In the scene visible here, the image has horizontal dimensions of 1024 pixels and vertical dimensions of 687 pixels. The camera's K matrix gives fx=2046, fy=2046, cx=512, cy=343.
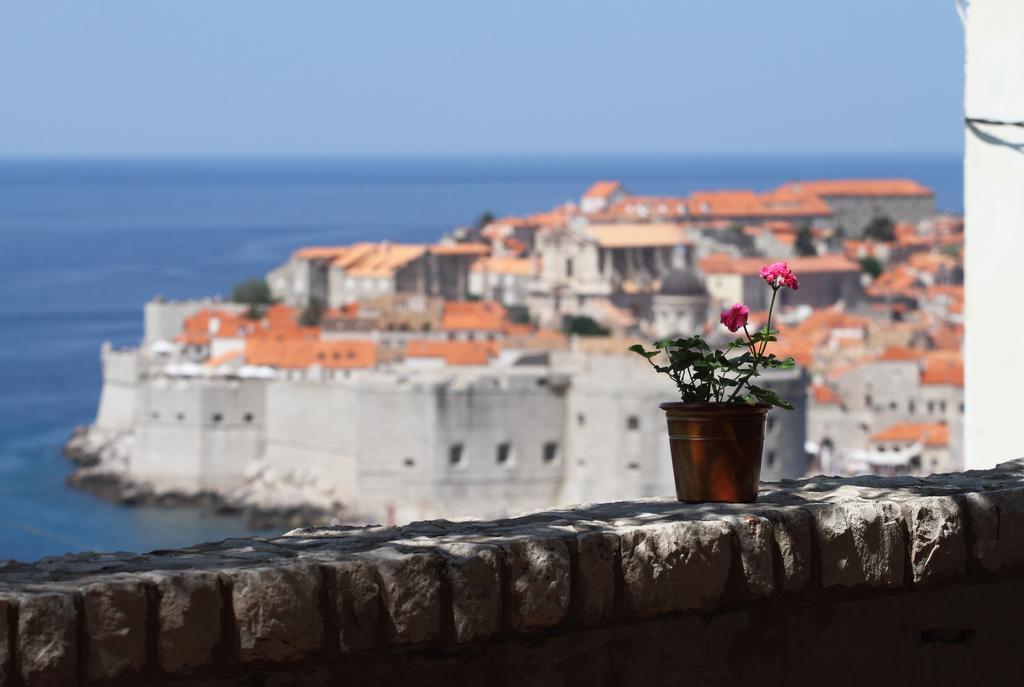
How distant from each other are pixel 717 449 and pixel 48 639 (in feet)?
3.47

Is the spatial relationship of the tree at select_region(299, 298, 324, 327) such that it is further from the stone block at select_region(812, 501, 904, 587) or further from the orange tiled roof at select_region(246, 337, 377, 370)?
the stone block at select_region(812, 501, 904, 587)

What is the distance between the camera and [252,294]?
55750 millimetres

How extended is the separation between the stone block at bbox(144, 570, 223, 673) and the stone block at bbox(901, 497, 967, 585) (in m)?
0.96

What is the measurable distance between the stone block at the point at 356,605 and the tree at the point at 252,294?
53.1 meters

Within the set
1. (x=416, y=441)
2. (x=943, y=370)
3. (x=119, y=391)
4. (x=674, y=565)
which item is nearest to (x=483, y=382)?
(x=416, y=441)

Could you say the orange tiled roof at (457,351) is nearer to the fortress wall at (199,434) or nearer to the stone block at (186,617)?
the fortress wall at (199,434)

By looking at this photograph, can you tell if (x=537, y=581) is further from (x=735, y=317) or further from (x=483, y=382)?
(x=483, y=382)

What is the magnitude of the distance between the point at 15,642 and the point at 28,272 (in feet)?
252

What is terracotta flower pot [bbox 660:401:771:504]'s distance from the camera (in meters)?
2.60

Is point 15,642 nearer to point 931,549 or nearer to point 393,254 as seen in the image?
point 931,549

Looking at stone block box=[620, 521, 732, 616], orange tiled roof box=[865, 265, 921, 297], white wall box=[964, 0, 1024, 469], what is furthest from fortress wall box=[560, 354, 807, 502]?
orange tiled roof box=[865, 265, 921, 297]

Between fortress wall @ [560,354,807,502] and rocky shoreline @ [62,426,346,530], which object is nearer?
fortress wall @ [560,354,807,502]

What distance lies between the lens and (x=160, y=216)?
11888 cm

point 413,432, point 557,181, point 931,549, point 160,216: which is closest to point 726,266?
point 413,432
